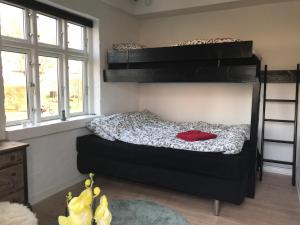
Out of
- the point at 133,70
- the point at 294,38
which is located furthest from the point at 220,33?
the point at 133,70

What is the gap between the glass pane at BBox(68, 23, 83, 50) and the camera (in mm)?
3230

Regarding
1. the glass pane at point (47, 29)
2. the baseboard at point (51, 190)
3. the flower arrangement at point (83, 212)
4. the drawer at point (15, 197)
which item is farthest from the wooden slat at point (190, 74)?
the flower arrangement at point (83, 212)

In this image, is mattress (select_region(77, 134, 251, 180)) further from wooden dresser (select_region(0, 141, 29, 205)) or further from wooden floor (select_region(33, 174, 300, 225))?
wooden dresser (select_region(0, 141, 29, 205))

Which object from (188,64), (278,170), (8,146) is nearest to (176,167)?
(188,64)

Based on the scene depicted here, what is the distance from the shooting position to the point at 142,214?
7.98 ft

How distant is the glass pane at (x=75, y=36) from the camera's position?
10.6 feet

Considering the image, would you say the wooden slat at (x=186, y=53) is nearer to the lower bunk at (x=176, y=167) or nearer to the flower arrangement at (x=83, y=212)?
the lower bunk at (x=176, y=167)

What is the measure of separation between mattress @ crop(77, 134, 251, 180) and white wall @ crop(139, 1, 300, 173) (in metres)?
1.08

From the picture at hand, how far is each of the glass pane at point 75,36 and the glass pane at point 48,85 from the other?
364mm

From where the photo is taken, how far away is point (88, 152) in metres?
3.09

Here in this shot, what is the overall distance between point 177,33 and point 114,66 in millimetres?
1329

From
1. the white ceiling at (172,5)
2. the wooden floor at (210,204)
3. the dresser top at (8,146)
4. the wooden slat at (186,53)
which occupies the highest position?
the white ceiling at (172,5)

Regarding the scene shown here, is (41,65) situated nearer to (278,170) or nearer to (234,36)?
(234,36)

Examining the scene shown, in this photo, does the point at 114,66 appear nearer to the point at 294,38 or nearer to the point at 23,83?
the point at 23,83
